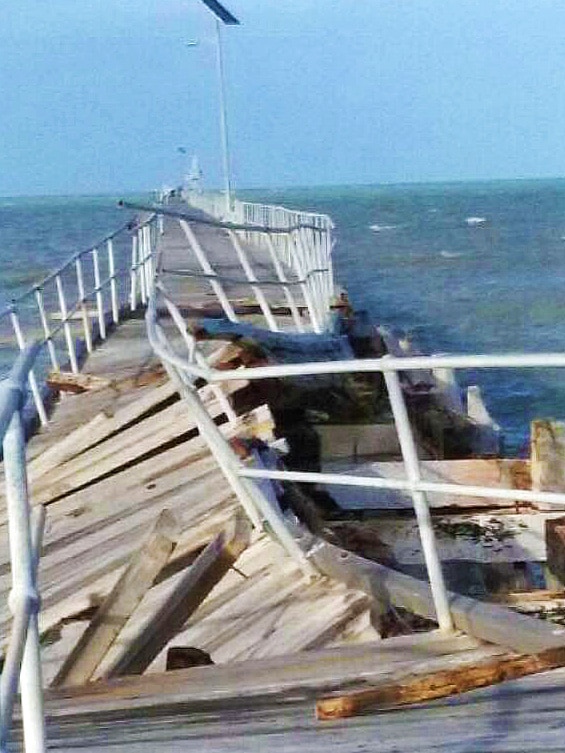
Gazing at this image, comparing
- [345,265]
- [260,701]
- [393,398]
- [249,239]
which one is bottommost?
[345,265]

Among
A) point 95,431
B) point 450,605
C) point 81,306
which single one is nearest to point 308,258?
point 81,306

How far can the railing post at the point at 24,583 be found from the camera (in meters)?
2.33

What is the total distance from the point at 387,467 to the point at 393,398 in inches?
200

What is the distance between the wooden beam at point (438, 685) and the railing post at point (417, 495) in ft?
1.33

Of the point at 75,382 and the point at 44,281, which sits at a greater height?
the point at 44,281

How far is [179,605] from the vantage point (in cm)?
473

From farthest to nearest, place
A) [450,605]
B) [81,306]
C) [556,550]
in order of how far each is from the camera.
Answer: [81,306], [556,550], [450,605]

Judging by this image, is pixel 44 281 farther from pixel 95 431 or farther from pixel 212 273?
pixel 95 431

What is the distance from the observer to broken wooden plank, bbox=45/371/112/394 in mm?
10234

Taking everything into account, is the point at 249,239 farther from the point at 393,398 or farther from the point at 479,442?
the point at 393,398

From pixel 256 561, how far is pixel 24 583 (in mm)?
3084

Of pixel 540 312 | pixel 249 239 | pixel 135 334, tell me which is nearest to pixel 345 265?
pixel 540 312

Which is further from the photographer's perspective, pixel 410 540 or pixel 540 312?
pixel 540 312

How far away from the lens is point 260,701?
145 inches
